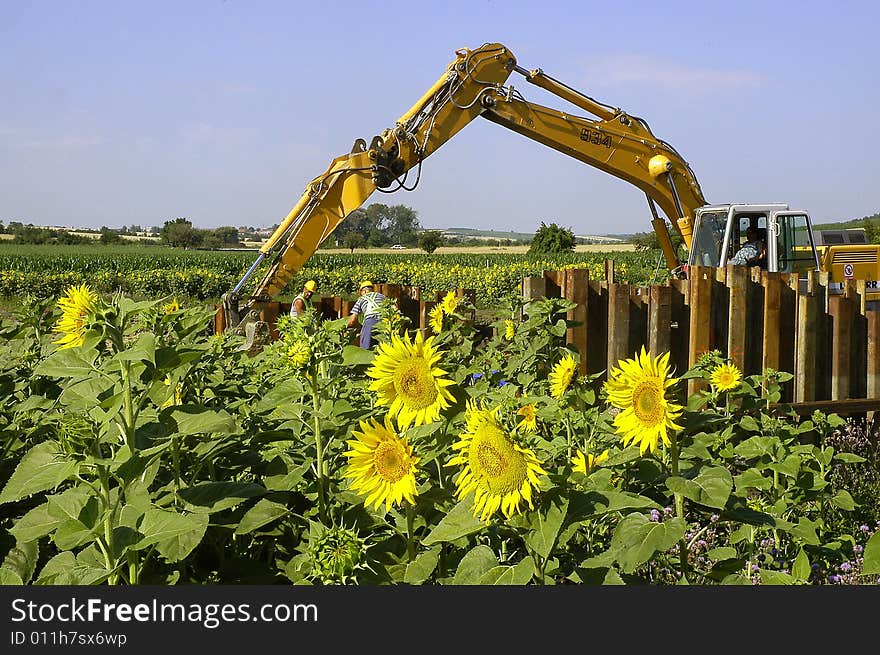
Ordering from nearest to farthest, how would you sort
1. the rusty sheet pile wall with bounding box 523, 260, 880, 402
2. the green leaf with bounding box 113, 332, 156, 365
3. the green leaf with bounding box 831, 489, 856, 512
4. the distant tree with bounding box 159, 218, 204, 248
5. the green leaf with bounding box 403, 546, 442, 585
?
the green leaf with bounding box 113, 332, 156, 365 < the green leaf with bounding box 403, 546, 442, 585 < the green leaf with bounding box 831, 489, 856, 512 < the rusty sheet pile wall with bounding box 523, 260, 880, 402 < the distant tree with bounding box 159, 218, 204, 248

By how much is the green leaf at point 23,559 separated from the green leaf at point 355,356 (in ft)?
3.49

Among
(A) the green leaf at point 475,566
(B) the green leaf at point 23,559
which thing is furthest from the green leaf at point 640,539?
(B) the green leaf at point 23,559

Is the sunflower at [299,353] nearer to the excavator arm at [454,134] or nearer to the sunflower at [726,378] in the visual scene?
the sunflower at [726,378]

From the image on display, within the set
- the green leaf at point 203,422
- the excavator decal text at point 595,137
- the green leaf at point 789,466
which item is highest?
the excavator decal text at point 595,137

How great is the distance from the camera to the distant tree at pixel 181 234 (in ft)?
287

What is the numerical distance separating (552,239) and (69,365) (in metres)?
58.4

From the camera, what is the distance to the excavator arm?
1173 centimetres

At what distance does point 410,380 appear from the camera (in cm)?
238

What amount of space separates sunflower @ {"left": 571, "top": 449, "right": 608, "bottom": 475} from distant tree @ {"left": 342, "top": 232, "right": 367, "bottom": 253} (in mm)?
75168

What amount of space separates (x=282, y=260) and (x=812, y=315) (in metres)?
7.16

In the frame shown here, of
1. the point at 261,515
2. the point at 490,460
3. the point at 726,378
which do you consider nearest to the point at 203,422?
the point at 261,515

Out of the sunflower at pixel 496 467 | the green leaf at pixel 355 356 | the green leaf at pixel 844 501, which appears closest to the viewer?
the sunflower at pixel 496 467

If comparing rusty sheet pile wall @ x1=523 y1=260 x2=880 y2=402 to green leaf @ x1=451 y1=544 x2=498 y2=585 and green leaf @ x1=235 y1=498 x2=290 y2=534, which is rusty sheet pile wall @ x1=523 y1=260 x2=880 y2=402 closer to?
green leaf @ x1=235 y1=498 x2=290 y2=534

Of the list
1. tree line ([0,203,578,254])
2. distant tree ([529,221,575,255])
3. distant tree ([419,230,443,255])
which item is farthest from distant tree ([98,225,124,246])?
distant tree ([529,221,575,255])
